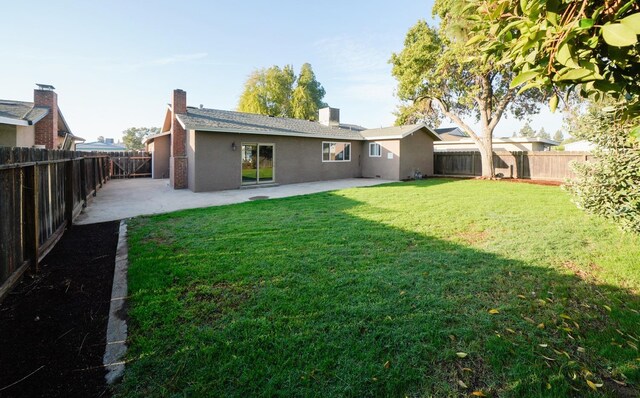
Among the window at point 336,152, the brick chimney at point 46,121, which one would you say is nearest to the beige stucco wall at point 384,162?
the window at point 336,152

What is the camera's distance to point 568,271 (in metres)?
3.95

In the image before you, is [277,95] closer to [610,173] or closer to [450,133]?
[450,133]

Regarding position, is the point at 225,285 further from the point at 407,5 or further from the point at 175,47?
the point at 175,47

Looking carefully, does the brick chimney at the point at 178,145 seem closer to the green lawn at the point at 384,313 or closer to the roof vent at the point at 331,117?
the green lawn at the point at 384,313

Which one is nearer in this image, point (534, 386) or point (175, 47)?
point (534, 386)

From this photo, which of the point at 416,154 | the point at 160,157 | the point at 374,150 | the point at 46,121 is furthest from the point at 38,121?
the point at 416,154

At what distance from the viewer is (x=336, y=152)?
695 inches

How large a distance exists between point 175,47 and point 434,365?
19.6 meters

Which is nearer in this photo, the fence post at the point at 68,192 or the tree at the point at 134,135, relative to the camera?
A: the fence post at the point at 68,192

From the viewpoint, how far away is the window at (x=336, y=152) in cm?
1713

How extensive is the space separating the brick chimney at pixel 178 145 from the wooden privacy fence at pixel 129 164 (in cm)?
782

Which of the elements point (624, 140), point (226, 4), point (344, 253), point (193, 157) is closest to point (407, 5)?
point (226, 4)

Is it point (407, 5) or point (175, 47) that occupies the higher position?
point (407, 5)

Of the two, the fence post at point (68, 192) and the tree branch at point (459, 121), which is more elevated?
the tree branch at point (459, 121)
